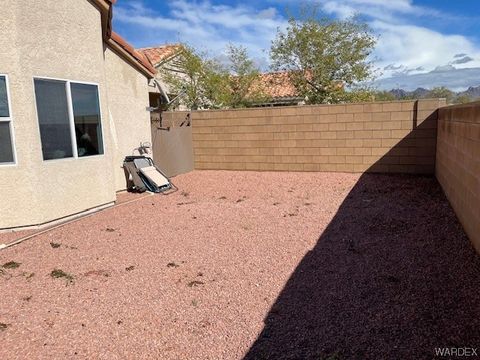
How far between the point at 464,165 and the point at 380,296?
3.35m

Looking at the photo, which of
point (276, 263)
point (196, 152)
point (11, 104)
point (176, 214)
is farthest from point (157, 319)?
point (196, 152)

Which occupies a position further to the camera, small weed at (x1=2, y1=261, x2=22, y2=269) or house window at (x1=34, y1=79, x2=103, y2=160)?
house window at (x1=34, y1=79, x2=103, y2=160)

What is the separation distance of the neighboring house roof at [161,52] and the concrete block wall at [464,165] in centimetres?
1434

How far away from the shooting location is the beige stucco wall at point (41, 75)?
256 inches

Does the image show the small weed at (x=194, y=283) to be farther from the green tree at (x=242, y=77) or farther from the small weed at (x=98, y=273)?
the green tree at (x=242, y=77)

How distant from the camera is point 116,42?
993cm

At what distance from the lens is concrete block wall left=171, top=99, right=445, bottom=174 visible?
11.2m

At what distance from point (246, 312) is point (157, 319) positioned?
89cm

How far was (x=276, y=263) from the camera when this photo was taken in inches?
205

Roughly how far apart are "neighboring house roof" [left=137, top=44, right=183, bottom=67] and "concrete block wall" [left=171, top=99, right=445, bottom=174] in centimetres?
677

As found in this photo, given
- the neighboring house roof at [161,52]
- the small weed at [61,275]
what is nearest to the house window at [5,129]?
the small weed at [61,275]

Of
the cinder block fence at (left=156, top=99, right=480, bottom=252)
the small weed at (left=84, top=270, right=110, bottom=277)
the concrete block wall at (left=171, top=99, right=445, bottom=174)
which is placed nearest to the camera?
the small weed at (left=84, top=270, right=110, bottom=277)

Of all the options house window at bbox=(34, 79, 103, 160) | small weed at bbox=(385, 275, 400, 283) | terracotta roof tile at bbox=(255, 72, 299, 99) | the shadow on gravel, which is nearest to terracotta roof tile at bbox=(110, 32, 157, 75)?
house window at bbox=(34, 79, 103, 160)

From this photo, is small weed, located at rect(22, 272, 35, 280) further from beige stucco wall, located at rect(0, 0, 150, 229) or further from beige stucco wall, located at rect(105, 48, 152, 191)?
beige stucco wall, located at rect(105, 48, 152, 191)
